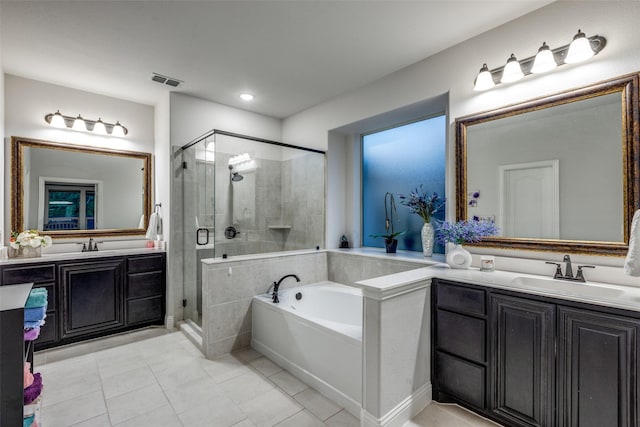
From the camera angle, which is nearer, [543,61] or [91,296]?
[543,61]

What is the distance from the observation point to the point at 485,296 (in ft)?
6.17

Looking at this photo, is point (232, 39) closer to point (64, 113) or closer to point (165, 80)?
point (165, 80)

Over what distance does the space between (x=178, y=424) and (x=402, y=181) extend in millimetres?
3102

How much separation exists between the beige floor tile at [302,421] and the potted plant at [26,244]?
301 centimetres

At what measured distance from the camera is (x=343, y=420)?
191 cm

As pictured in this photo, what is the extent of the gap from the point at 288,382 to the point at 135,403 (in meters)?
1.11

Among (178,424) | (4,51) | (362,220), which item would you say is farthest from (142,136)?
(178,424)

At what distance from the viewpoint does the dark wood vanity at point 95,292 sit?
9.38 feet

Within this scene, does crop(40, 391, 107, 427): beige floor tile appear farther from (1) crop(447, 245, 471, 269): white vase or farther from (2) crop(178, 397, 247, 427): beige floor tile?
Answer: (1) crop(447, 245, 471, 269): white vase

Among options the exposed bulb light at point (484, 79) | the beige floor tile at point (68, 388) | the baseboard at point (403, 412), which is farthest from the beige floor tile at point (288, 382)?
the exposed bulb light at point (484, 79)

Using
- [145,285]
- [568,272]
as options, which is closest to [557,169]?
[568,272]

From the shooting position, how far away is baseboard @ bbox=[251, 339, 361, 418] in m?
2.00

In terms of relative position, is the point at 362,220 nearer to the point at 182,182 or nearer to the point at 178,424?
Answer: the point at 182,182

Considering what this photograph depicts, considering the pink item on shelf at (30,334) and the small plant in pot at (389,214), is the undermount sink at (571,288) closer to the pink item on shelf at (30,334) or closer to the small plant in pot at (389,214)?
the small plant in pot at (389,214)
